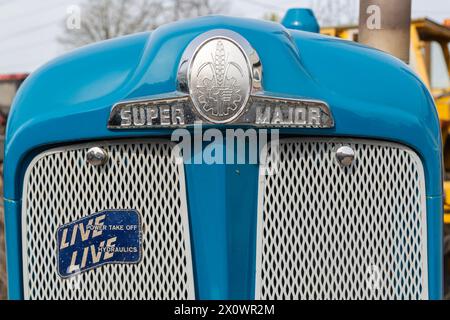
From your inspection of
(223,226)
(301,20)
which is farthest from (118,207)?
(301,20)

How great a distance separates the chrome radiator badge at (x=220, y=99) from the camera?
152 cm

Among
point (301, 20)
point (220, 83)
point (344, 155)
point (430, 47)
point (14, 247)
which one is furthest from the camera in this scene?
point (430, 47)

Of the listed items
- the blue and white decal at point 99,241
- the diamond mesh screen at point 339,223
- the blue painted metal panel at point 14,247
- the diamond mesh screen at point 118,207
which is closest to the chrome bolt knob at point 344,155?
the diamond mesh screen at point 339,223

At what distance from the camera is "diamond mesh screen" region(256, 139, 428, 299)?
1.62 meters

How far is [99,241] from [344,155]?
59cm

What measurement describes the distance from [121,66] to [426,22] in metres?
3.91

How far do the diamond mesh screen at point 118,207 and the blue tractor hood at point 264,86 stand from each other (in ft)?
0.16

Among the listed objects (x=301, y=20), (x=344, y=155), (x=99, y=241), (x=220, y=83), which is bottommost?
(x=99, y=241)

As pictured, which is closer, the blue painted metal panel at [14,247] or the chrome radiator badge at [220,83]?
the chrome radiator badge at [220,83]

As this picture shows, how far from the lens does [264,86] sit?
156 centimetres

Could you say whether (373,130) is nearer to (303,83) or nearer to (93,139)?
(303,83)

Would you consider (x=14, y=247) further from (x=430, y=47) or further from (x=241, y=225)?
(x=430, y=47)

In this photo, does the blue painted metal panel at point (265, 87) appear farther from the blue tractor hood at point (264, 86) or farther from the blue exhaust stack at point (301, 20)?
the blue exhaust stack at point (301, 20)

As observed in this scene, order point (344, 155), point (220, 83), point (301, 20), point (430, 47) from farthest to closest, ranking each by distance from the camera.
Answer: point (430, 47) < point (301, 20) < point (344, 155) < point (220, 83)
